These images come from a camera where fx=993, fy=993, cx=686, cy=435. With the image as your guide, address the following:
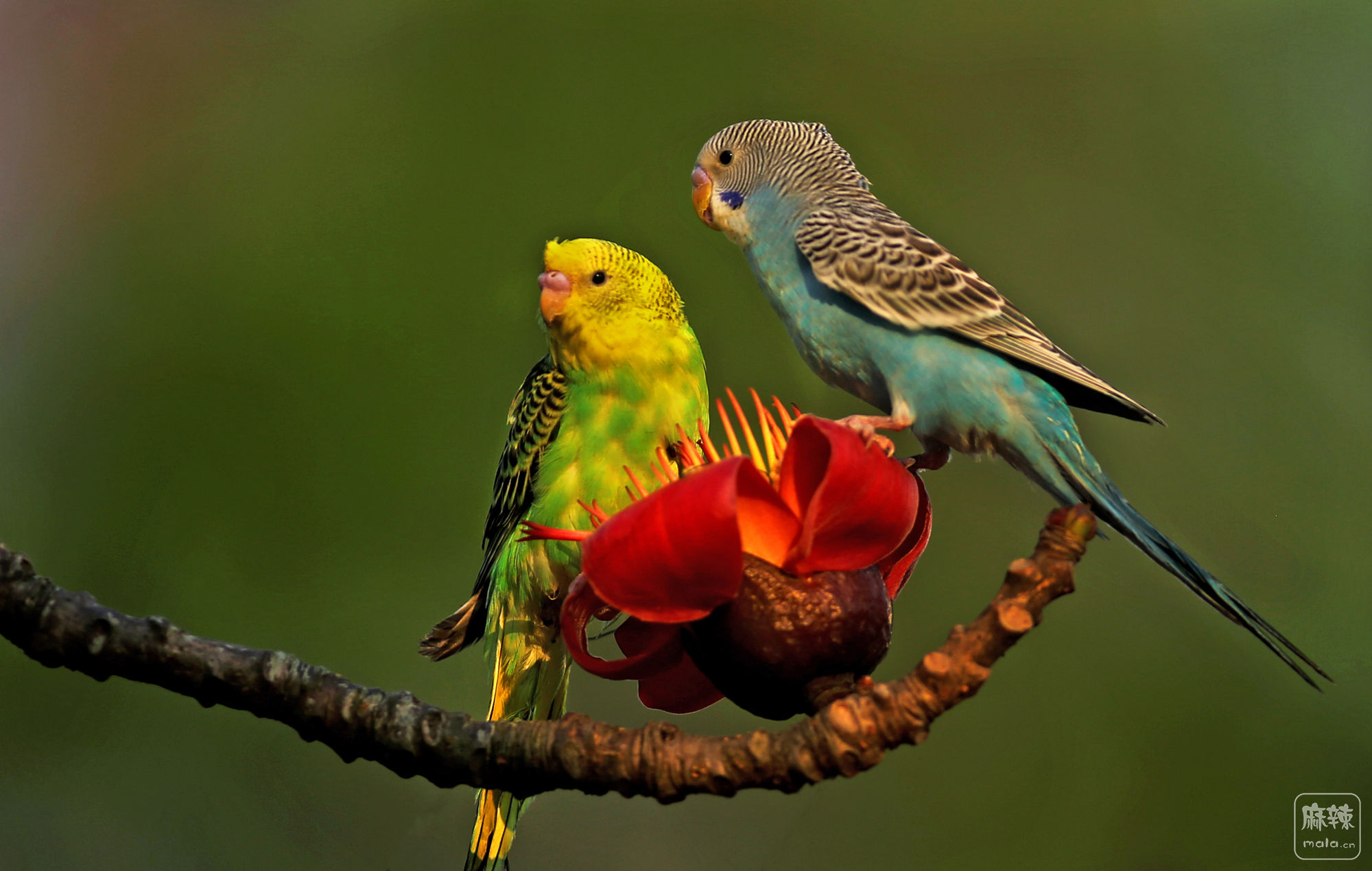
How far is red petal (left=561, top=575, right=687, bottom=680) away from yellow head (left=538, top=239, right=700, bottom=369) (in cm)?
172

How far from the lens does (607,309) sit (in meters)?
3.43

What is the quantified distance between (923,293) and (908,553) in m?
0.91

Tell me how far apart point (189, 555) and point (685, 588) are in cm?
446

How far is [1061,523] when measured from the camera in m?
1.50

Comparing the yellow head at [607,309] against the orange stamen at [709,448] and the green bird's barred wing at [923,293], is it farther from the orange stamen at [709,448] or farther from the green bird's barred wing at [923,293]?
the orange stamen at [709,448]

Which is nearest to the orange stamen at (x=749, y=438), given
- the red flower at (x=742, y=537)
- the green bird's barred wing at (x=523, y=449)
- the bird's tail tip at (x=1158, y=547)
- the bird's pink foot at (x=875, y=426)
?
the red flower at (x=742, y=537)

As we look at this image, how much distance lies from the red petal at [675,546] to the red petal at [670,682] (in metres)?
0.33

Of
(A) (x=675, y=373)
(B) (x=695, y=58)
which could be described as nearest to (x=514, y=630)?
(A) (x=675, y=373)

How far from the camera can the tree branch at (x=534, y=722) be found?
148cm

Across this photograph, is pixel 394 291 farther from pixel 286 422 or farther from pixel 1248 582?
pixel 1248 582

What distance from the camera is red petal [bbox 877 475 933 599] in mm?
1926

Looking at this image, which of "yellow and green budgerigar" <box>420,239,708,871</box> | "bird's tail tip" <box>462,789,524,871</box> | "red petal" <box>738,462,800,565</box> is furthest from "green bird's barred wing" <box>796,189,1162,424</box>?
"bird's tail tip" <box>462,789,524,871</box>

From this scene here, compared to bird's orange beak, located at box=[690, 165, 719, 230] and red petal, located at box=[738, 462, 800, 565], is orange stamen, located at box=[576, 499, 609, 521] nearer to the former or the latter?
red petal, located at box=[738, 462, 800, 565]

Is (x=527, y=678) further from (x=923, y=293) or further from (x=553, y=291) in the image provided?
(x=923, y=293)
